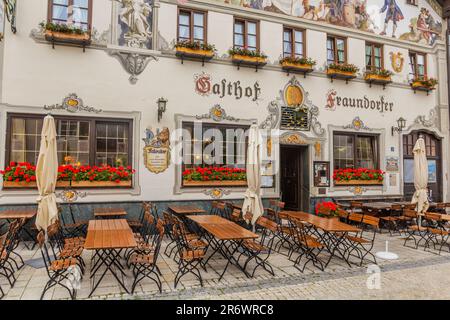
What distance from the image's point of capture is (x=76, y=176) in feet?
26.5

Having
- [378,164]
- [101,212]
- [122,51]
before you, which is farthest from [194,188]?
[378,164]

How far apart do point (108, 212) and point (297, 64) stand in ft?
24.1

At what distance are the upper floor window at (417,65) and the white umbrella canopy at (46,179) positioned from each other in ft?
42.4

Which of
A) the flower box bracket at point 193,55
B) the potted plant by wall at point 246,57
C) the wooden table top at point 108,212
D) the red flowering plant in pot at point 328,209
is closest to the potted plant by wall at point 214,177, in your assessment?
the wooden table top at point 108,212

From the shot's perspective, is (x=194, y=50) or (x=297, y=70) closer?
→ (x=194, y=50)

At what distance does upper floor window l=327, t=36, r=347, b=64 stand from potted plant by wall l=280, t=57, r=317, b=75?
111 cm

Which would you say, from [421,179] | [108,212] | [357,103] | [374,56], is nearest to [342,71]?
[357,103]

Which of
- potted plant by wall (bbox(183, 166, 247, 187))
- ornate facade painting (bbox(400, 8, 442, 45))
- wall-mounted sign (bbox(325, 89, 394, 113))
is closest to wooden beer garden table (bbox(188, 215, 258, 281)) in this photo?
potted plant by wall (bbox(183, 166, 247, 187))

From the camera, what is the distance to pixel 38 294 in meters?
4.56

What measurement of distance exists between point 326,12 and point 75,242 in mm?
10649

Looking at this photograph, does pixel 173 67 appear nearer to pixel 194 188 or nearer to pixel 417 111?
pixel 194 188

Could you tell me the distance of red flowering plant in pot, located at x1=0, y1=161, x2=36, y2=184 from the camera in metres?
7.59

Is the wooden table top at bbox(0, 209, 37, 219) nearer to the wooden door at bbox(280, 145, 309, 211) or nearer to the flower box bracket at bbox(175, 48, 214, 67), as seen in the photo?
the flower box bracket at bbox(175, 48, 214, 67)

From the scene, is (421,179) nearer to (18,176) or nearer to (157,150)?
(157,150)
